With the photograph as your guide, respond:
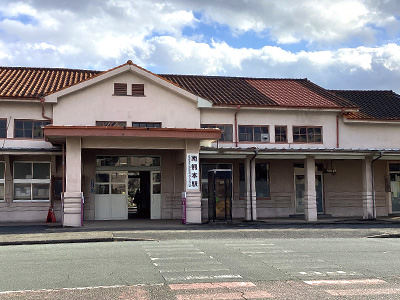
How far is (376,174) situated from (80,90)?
15.3m

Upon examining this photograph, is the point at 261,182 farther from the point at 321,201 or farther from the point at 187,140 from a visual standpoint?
the point at 187,140

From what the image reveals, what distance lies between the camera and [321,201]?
2444 centimetres

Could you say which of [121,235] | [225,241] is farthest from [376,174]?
[121,235]

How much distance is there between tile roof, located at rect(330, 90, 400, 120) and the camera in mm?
24484

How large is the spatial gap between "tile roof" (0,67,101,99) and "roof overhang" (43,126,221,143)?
10.6 ft

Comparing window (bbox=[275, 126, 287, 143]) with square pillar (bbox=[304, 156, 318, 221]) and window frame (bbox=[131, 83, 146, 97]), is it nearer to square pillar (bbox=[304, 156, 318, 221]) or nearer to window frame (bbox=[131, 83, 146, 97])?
square pillar (bbox=[304, 156, 318, 221])

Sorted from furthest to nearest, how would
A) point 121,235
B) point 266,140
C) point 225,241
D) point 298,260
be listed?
point 266,140, point 121,235, point 225,241, point 298,260

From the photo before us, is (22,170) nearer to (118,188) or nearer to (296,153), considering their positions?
(118,188)

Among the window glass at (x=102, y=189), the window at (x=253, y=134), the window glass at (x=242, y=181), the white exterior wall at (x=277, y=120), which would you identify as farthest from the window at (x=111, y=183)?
the window at (x=253, y=134)

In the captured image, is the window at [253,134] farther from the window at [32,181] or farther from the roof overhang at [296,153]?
the window at [32,181]

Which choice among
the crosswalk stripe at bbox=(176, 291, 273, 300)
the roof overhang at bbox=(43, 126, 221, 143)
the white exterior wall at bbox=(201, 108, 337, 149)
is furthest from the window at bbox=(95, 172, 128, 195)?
the crosswalk stripe at bbox=(176, 291, 273, 300)

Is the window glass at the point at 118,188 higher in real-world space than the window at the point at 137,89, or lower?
lower

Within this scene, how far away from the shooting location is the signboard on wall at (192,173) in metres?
19.3

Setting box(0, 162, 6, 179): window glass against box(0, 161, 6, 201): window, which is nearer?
box(0, 161, 6, 201): window
